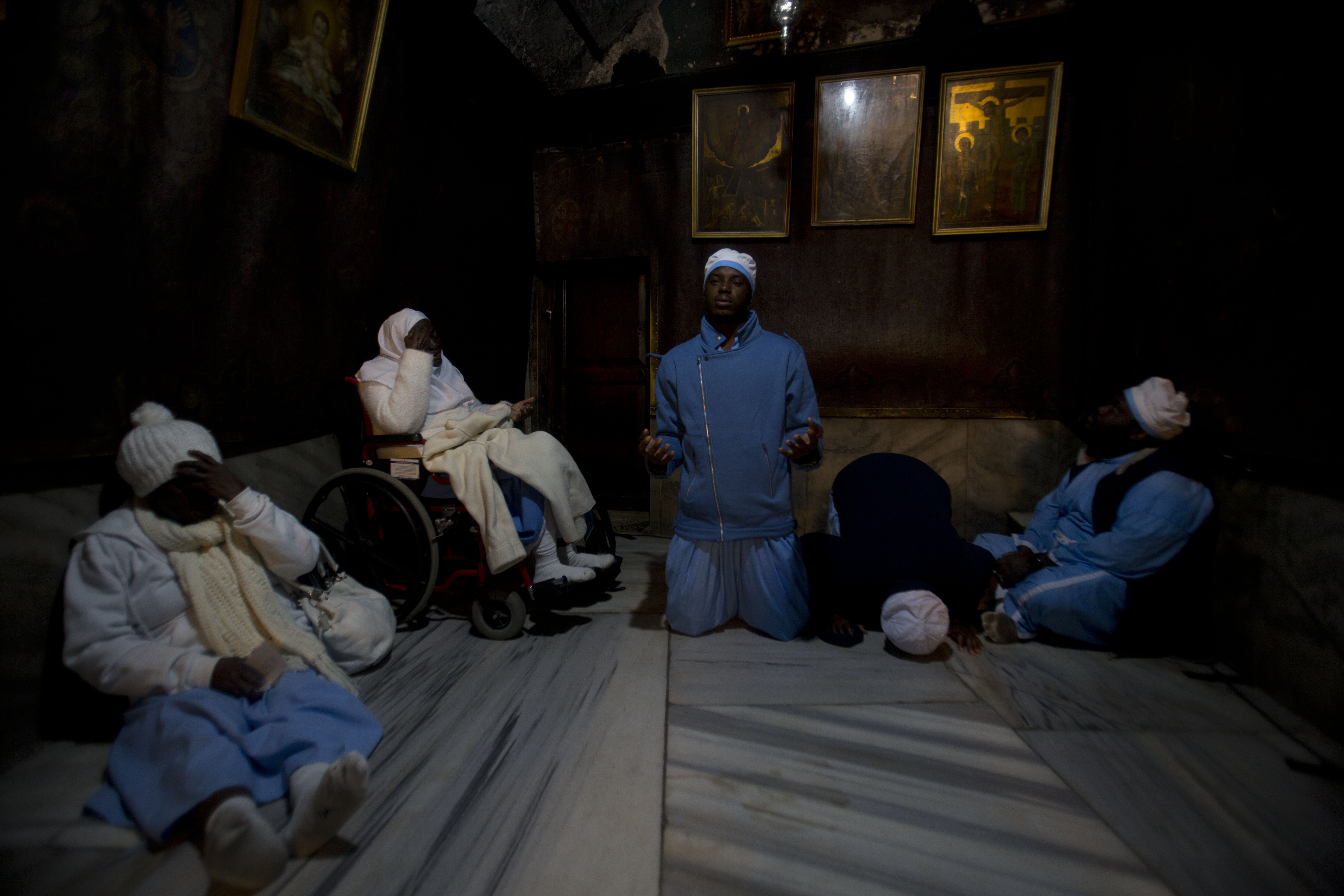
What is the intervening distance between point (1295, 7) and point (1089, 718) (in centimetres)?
292

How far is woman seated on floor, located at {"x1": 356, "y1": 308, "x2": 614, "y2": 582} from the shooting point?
252cm

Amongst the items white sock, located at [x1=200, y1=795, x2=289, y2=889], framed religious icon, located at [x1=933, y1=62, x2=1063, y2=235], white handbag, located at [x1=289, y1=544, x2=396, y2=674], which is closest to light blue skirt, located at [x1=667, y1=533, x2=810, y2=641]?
white handbag, located at [x1=289, y1=544, x2=396, y2=674]

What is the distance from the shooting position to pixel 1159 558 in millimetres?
2367

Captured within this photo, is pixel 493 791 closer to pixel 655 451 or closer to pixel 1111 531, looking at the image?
pixel 655 451

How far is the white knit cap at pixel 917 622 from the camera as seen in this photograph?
2348mm

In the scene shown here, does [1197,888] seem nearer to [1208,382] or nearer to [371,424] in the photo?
[1208,382]

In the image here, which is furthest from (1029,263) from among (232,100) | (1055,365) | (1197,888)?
(232,100)

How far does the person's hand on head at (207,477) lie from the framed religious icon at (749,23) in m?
4.14

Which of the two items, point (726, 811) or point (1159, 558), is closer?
point (726, 811)

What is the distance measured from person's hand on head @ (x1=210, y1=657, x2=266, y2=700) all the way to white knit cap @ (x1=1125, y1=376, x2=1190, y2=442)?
3.65m

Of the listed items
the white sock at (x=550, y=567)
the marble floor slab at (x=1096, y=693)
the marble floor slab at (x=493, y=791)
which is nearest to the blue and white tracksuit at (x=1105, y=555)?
the marble floor slab at (x=1096, y=693)

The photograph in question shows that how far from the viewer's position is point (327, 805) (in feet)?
4.41

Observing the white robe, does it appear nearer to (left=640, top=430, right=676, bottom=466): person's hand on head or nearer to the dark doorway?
(left=640, top=430, right=676, bottom=466): person's hand on head

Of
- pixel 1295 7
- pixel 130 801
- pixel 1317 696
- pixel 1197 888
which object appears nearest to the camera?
pixel 1197 888
